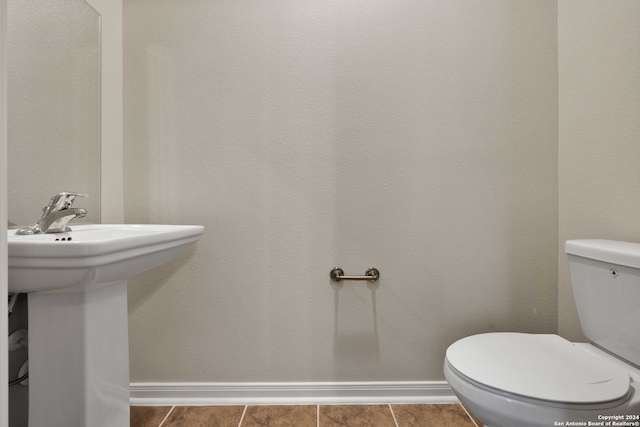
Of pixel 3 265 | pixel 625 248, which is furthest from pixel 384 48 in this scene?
pixel 3 265

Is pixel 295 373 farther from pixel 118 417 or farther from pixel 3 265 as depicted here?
pixel 3 265

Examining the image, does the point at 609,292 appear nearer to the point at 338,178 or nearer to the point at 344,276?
the point at 344,276

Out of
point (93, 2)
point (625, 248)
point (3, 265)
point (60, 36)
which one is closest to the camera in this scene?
point (3, 265)

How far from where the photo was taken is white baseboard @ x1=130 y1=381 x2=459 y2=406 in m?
1.46

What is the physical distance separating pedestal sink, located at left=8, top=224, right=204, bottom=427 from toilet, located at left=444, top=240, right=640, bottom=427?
3.16ft

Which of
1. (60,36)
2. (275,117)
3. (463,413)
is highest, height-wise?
(60,36)

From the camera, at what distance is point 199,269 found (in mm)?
1479

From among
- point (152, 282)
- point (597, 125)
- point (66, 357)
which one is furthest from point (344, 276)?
point (597, 125)

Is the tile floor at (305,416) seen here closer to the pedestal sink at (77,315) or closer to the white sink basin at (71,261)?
the pedestal sink at (77,315)

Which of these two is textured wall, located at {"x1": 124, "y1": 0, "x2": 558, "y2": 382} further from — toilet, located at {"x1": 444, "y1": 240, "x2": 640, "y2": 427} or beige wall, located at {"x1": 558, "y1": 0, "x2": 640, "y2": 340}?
toilet, located at {"x1": 444, "y1": 240, "x2": 640, "y2": 427}

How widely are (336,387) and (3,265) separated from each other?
1.28 m

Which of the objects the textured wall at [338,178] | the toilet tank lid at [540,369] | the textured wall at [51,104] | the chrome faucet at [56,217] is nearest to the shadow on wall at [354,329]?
the textured wall at [338,178]

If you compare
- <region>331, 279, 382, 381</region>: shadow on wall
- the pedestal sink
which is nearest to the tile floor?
<region>331, 279, 382, 381</region>: shadow on wall

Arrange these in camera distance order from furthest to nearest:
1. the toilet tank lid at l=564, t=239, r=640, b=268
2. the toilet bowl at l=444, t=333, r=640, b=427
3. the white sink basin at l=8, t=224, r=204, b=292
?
the toilet tank lid at l=564, t=239, r=640, b=268 < the toilet bowl at l=444, t=333, r=640, b=427 < the white sink basin at l=8, t=224, r=204, b=292
